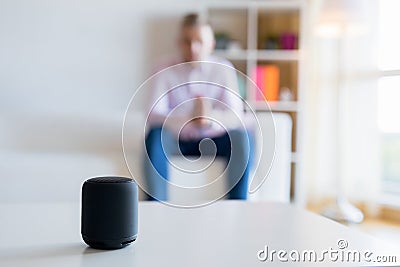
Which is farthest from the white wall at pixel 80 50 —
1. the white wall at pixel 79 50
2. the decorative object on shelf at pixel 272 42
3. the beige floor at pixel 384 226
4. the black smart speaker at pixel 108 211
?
the black smart speaker at pixel 108 211

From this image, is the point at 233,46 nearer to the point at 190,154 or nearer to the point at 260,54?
the point at 260,54

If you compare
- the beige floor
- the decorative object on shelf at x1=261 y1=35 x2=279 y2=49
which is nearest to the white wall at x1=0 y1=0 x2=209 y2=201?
the decorative object on shelf at x1=261 y1=35 x2=279 y2=49

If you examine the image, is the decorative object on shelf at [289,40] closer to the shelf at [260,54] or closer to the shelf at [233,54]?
the shelf at [260,54]

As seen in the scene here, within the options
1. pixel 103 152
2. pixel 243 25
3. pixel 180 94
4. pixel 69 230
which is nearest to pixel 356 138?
pixel 243 25

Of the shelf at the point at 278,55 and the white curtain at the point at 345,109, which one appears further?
the shelf at the point at 278,55

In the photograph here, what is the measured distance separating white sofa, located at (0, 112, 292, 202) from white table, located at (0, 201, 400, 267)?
0.75 metres

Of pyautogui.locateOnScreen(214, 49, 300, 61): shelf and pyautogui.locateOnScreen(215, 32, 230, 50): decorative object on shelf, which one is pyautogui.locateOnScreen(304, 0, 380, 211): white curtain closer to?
pyautogui.locateOnScreen(214, 49, 300, 61): shelf

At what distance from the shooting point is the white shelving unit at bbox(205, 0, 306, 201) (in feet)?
9.95

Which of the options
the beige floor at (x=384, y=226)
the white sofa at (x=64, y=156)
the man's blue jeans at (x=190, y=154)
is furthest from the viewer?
the beige floor at (x=384, y=226)

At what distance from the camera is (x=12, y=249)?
802 millimetres

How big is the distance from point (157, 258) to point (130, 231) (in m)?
0.07

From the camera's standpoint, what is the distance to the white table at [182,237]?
0.76m

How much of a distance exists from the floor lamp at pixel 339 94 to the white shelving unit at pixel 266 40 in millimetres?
165

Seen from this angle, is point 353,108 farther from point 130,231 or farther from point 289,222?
point 130,231
